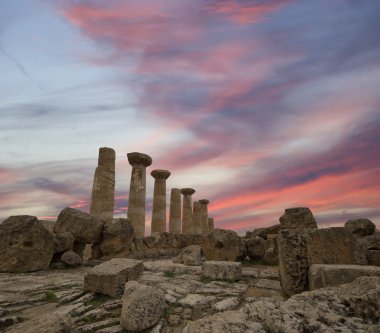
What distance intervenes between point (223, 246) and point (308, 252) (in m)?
5.01

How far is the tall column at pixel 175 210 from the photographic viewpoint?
91.5ft

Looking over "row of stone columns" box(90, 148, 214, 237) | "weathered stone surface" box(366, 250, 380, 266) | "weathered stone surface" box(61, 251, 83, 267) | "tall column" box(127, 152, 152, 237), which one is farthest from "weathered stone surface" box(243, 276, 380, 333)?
"tall column" box(127, 152, 152, 237)

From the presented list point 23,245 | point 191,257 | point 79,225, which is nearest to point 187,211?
point 79,225

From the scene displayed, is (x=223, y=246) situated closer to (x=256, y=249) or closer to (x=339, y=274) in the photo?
(x=256, y=249)

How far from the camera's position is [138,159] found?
19234mm

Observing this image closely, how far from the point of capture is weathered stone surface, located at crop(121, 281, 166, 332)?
353 centimetres

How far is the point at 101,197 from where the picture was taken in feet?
53.6

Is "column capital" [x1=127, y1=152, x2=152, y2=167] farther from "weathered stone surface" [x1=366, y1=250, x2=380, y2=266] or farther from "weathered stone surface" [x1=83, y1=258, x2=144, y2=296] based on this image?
"weathered stone surface" [x1=83, y1=258, x2=144, y2=296]

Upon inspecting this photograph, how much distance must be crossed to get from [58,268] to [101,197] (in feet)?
24.9

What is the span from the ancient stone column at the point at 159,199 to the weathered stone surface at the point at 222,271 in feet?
56.5

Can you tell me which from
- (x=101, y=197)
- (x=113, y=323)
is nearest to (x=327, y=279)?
(x=113, y=323)

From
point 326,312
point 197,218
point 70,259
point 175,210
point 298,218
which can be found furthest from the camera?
point 197,218

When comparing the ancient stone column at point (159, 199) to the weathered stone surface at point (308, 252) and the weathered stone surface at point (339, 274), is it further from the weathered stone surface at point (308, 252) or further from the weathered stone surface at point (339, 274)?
the weathered stone surface at point (339, 274)

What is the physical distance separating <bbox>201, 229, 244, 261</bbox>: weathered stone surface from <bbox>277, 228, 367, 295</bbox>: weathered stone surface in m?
4.64
